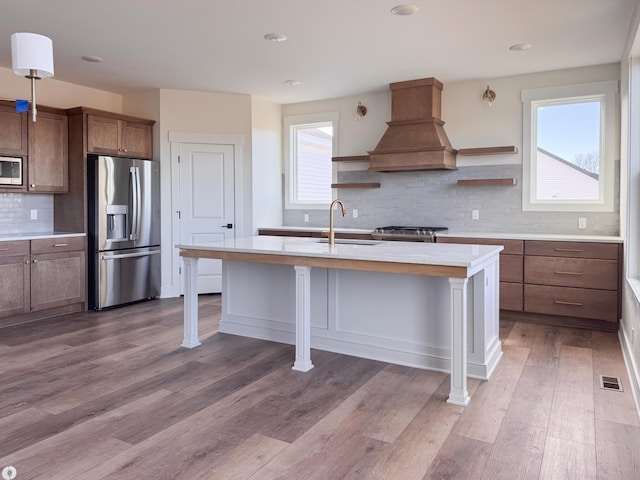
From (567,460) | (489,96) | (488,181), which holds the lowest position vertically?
(567,460)

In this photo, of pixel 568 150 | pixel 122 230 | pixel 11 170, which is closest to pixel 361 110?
pixel 568 150

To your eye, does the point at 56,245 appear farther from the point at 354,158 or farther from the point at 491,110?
the point at 491,110

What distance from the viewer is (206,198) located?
19.9 feet

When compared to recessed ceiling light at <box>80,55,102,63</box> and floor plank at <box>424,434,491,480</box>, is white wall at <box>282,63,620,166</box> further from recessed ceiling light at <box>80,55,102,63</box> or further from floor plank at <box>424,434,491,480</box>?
floor plank at <box>424,434,491,480</box>

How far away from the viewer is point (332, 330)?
12.1 ft

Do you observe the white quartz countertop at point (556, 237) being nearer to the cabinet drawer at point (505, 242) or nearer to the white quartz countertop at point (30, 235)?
the cabinet drawer at point (505, 242)

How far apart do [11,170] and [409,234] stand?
4.00m

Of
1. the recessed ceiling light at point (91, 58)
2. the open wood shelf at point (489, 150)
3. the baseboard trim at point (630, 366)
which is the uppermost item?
the recessed ceiling light at point (91, 58)

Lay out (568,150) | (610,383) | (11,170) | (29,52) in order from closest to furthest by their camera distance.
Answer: (29,52) < (610,383) < (11,170) < (568,150)

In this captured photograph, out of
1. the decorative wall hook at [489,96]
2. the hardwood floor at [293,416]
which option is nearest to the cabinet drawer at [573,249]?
the hardwood floor at [293,416]

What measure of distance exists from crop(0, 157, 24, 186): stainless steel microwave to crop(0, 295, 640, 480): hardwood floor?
1664mm

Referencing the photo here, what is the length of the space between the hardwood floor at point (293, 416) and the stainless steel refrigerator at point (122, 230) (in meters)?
1.38

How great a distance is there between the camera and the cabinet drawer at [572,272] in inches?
170

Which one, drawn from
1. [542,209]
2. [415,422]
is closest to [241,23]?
[415,422]
